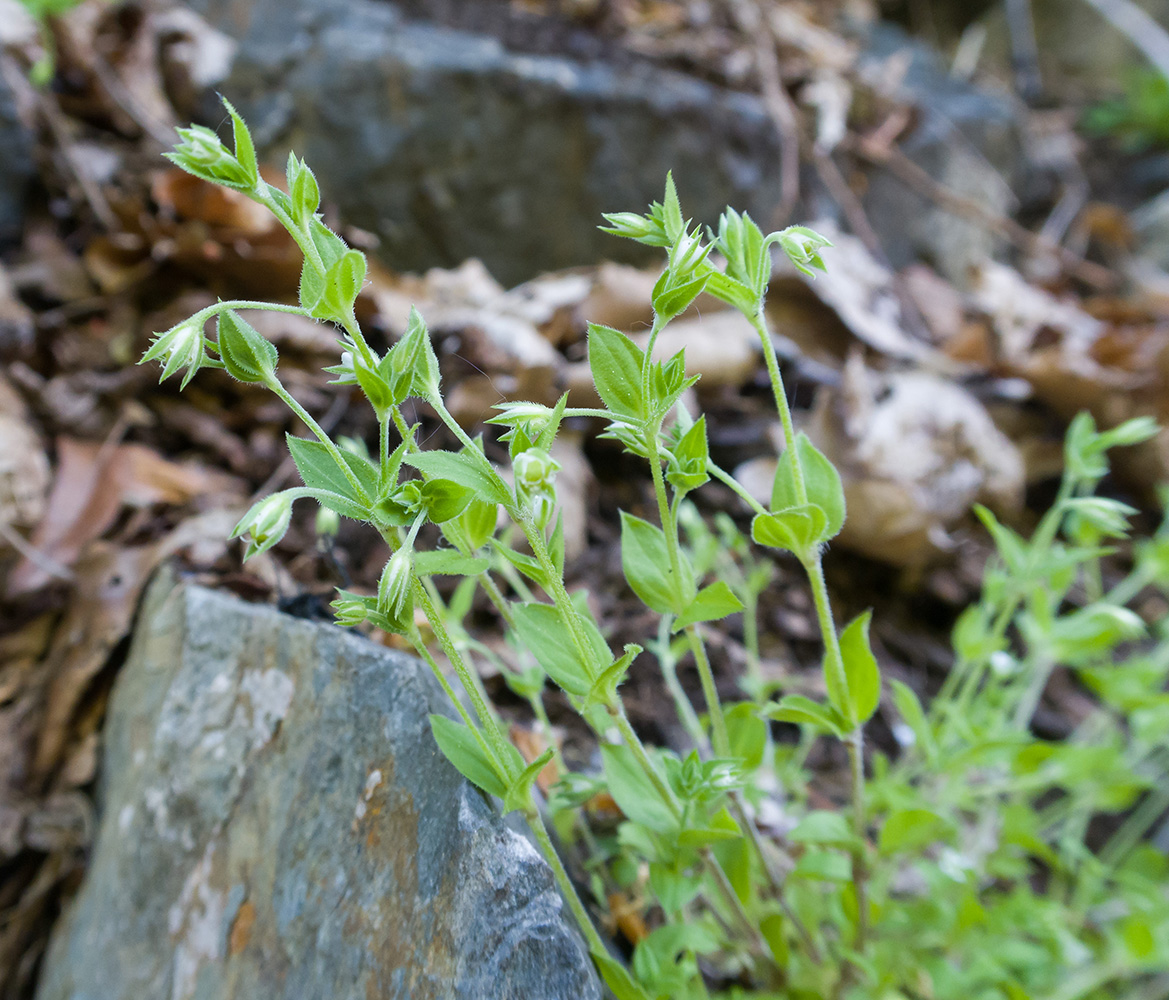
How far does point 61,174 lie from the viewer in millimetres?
2008

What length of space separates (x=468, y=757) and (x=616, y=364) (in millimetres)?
376

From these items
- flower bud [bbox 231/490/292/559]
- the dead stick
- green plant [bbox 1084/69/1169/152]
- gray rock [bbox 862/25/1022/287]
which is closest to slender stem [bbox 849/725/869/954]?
flower bud [bbox 231/490/292/559]

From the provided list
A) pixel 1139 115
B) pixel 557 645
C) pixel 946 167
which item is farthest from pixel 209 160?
pixel 1139 115

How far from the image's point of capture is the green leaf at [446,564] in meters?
0.69

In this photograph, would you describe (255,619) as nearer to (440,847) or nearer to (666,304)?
(440,847)

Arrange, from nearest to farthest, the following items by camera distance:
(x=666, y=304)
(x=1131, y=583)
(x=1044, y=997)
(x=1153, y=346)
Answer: (x=666, y=304) < (x=1044, y=997) < (x=1131, y=583) < (x=1153, y=346)

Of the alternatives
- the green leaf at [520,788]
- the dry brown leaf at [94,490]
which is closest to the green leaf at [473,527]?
the green leaf at [520,788]

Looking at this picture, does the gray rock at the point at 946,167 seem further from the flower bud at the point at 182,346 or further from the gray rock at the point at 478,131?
the flower bud at the point at 182,346

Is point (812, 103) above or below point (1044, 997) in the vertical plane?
above

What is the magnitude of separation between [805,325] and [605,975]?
72.8 inches

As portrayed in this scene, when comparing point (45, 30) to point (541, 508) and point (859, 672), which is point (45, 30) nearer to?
point (541, 508)

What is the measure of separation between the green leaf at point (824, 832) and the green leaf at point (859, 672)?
138 mm

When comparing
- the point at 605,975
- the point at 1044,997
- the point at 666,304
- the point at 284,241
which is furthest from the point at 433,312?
the point at 1044,997

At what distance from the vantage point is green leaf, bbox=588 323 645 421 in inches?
27.2
